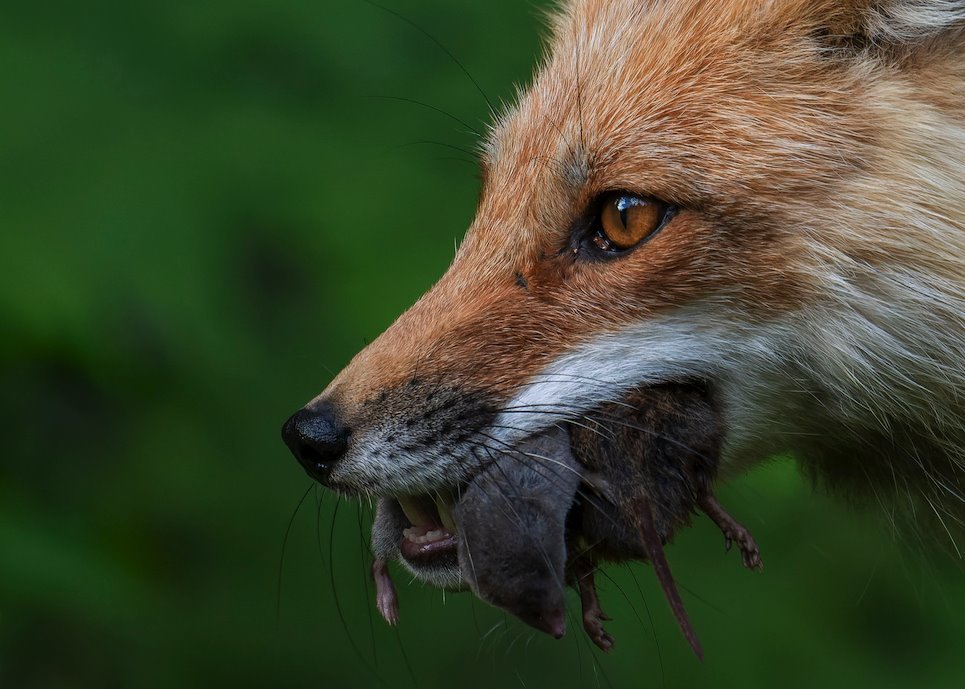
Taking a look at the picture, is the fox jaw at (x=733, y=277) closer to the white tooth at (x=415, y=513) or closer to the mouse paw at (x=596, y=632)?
the white tooth at (x=415, y=513)

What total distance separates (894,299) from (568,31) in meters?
1.68

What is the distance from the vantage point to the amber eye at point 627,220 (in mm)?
3109

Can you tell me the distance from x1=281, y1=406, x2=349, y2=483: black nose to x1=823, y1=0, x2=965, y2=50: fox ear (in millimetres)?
1765

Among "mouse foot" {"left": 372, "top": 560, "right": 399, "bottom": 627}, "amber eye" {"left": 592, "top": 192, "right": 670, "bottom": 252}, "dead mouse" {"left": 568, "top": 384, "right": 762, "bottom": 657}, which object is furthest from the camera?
"mouse foot" {"left": 372, "top": 560, "right": 399, "bottom": 627}

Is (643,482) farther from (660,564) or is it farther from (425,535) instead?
(425,535)

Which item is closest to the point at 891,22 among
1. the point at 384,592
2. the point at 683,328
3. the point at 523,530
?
the point at 683,328

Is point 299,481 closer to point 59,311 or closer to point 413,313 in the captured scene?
point 59,311

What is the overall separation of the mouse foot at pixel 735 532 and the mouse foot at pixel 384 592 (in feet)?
2.92

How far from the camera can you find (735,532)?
10.2ft

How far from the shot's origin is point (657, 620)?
16.9 ft

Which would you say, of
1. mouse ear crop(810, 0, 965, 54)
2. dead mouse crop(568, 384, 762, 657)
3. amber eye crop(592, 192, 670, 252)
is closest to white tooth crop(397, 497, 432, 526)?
dead mouse crop(568, 384, 762, 657)

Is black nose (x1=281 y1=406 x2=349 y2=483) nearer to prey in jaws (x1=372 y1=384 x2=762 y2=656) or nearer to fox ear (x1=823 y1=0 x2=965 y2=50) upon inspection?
prey in jaws (x1=372 y1=384 x2=762 y2=656)

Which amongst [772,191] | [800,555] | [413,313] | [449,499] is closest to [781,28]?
[772,191]

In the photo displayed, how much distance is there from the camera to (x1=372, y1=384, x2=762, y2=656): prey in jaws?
2908 mm
